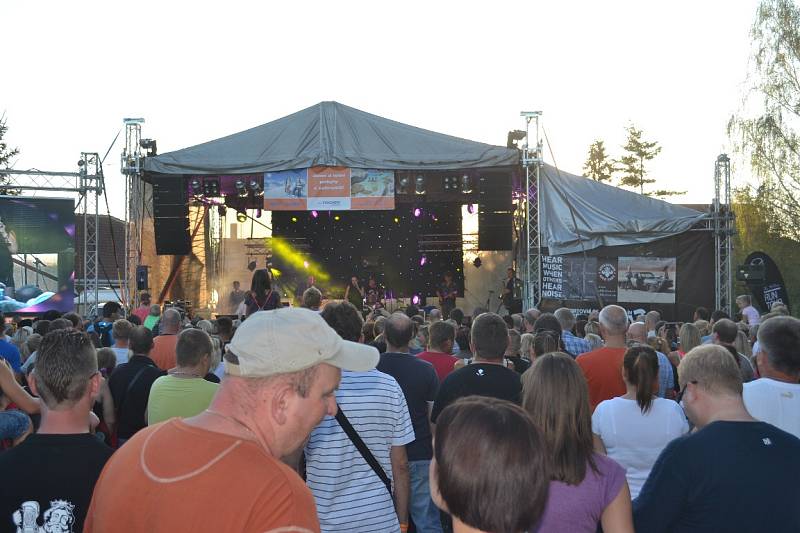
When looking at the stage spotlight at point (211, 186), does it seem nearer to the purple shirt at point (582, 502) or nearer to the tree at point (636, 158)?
the purple shirt at point (582, 502)

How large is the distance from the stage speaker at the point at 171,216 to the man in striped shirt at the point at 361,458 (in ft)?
42.6

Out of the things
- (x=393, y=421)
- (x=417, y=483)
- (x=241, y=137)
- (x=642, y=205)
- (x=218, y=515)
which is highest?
(x=241, y=137)

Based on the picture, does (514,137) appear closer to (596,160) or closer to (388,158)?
(388,158)

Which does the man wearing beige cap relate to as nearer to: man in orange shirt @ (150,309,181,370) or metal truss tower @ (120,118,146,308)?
man in orange shirt @ (150,309,181,370)

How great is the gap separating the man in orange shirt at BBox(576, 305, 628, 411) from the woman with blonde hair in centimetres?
231

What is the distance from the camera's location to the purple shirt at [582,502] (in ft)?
8.41

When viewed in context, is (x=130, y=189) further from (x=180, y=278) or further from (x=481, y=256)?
(x=481, y=256)

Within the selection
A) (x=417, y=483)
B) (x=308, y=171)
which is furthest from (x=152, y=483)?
(x=308, y=171)

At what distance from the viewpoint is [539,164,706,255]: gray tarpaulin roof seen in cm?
1612

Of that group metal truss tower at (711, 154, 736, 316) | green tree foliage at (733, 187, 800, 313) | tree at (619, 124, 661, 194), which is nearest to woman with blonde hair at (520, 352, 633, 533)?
metal truss tower at (711, 154, 736, 316)

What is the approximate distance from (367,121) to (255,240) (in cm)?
651

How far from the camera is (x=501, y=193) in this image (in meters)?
15.9

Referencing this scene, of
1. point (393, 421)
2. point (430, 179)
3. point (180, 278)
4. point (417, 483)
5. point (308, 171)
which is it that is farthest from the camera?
point (180, 278)

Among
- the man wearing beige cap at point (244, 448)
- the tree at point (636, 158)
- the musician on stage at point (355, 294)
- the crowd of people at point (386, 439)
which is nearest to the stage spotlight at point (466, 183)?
the musician on stage at point (355, 294)
